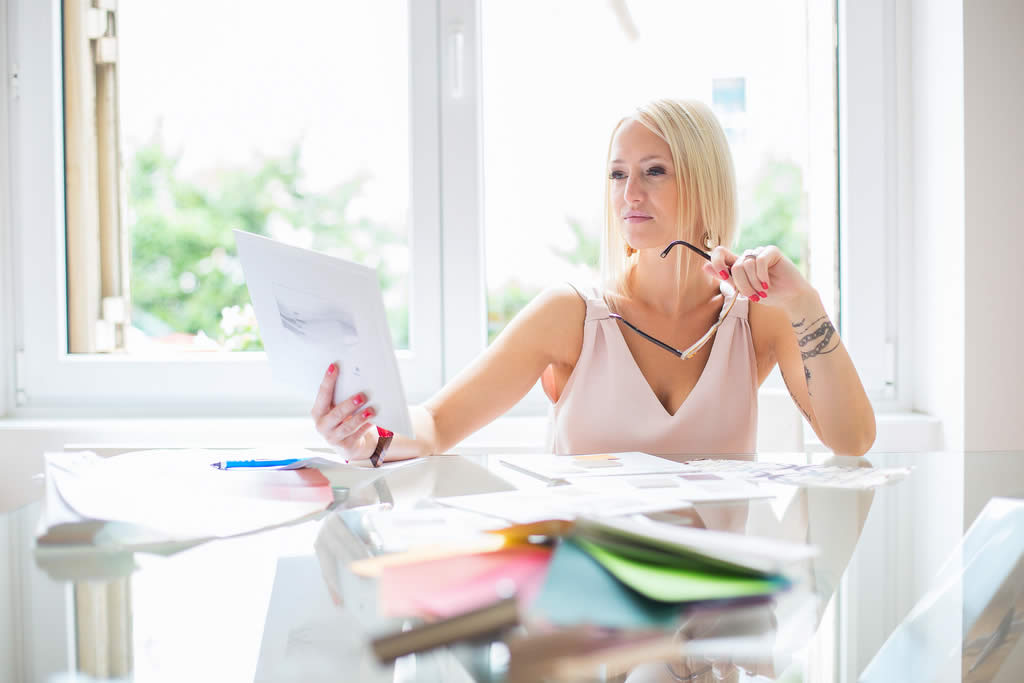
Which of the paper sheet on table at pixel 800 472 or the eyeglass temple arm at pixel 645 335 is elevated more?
the eyeglass temple arm at pixel 645 335

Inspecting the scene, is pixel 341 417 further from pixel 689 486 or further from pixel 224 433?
pixel 224 433

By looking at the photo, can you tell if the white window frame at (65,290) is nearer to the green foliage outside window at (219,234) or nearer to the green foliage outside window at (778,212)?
the green foliage outside window at (219,234)

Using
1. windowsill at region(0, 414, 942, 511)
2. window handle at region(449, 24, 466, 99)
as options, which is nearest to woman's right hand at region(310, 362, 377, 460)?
windowsill at region(0, 414, 942, 511)

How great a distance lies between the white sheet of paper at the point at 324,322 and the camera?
2.87ft

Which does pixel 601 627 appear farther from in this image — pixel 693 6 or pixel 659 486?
pixel 693 6

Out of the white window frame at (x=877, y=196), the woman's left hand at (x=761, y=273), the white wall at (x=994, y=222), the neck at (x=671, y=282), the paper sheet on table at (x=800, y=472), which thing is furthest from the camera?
the white window frame at (x=877, y=196)

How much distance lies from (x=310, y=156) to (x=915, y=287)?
1621 mm

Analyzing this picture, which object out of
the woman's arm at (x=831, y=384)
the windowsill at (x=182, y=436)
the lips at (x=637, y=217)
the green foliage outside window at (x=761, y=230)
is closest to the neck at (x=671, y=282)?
the lips at (x=637, y=217)

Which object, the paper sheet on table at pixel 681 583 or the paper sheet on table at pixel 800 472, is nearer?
the paper sheet on table at pixel 681 583

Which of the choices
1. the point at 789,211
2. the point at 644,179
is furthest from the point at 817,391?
the point at 789,211

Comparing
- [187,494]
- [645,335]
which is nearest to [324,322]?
[187,494]

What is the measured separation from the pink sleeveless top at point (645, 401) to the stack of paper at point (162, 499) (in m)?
0.58

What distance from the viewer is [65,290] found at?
2111 mm

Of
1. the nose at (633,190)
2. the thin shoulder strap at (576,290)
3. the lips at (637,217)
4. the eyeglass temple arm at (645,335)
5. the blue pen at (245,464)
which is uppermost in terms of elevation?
the nose at (633,190)
